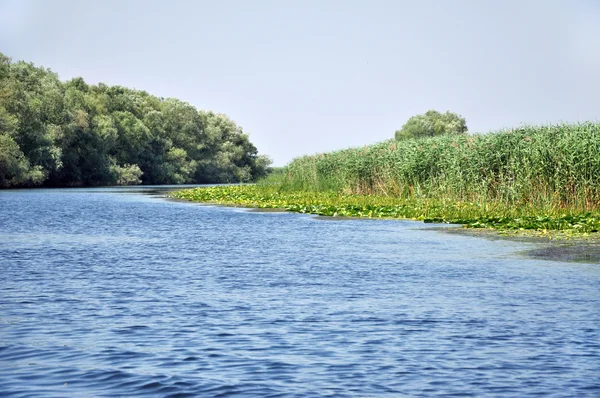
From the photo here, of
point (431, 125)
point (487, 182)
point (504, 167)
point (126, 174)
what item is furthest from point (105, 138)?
point (504, 167)

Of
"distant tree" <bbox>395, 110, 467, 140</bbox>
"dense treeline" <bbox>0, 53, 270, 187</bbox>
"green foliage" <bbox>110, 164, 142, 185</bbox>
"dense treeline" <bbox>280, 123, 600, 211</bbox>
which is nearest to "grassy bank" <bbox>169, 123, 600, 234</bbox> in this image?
"dense treeline" <bbox>280, 123, 600, 211</bbox>

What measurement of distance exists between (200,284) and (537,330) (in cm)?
746

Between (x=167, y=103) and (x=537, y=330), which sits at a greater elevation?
(x=167, y=103)

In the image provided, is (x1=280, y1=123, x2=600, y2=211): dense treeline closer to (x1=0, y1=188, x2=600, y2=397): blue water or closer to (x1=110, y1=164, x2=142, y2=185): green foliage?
(x1=0, y1=188, x2=600, y2=397): blue water

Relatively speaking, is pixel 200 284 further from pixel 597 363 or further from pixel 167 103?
pixel 167 103

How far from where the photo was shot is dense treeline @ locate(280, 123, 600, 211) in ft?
114

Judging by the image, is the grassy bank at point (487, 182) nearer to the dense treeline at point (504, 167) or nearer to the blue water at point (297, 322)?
the dense treeline at point (504, 167)

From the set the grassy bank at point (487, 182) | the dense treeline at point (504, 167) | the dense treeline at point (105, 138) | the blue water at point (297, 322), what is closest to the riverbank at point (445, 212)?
the grassy bank at point (487, 182)

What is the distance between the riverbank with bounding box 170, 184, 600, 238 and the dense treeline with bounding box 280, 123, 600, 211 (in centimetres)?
73

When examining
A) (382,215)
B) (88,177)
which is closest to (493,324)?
(382,215)

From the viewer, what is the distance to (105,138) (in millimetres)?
117875

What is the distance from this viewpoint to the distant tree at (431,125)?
149875 mm

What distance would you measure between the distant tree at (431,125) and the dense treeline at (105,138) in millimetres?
28102

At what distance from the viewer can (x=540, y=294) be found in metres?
16.4
